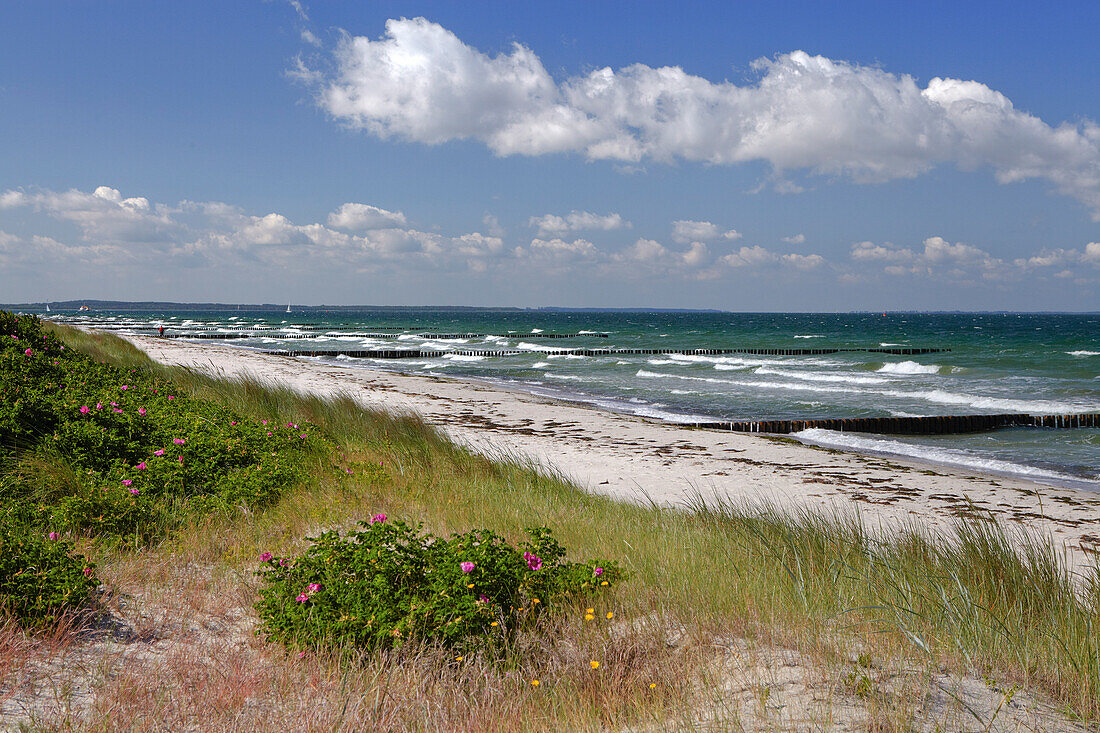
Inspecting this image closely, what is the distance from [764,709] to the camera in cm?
299

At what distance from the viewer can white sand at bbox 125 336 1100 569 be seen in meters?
9.56

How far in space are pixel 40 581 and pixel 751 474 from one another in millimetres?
10493

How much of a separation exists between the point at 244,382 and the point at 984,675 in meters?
14.0

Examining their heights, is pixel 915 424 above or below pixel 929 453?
above

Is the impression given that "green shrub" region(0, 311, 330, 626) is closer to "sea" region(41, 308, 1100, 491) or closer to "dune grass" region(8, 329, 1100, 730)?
"dune grass" region(8, 329, 1100, 730)

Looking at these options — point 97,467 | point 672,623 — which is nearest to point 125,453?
point 97,467

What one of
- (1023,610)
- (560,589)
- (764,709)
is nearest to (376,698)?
(560,589)

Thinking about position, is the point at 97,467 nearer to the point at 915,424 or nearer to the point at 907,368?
the point at 915,424

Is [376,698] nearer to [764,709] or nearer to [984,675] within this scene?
[764,709]

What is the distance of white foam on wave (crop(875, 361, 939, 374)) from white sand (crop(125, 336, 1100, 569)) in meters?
22.5

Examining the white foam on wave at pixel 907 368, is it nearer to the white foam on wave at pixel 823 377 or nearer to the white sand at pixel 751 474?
the white foam on wave at pixel 823 377

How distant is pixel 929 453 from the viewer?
15273 millimetres

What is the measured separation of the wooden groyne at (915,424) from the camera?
709 inches

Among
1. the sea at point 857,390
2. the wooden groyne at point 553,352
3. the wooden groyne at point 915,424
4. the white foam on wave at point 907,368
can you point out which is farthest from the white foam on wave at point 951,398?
the wooden groyne at point 553,352
